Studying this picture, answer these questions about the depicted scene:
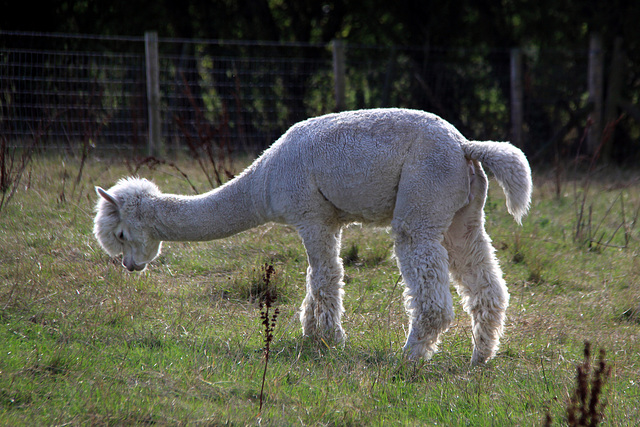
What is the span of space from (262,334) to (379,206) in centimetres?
113

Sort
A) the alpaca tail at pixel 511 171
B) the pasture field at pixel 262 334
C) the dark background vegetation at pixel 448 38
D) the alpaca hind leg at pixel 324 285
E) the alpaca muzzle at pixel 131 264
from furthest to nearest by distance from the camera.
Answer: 1. the dark background vegetation at pixel 448 38
2. the alpaca muzzle at pixel 131 264
3. the alpaca hind leg at pixel 324 285
4. the alpaca tail at pixel 511 171
5. the pasture field at pixel 262 334

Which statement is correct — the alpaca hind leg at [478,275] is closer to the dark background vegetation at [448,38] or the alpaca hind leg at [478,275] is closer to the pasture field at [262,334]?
the pasture field at [262,334]

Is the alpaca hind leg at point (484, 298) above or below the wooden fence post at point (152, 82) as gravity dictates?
below

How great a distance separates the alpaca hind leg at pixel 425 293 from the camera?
3.69m

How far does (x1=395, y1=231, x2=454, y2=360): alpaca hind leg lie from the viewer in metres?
3.69

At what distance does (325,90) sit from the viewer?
33.1ft

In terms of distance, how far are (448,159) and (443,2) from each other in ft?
31.9

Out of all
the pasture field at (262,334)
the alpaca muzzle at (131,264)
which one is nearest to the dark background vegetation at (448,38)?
the pasture field at (262,334)

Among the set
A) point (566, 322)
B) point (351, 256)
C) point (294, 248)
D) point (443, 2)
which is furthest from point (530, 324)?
point (443, 2)

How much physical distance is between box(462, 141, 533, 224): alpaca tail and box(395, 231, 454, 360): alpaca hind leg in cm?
51

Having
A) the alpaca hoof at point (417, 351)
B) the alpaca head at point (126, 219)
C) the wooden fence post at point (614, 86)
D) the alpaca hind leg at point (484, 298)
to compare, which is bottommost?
the alpaca hoof at point (417, 351)

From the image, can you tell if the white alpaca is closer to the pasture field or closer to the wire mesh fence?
the pasture field

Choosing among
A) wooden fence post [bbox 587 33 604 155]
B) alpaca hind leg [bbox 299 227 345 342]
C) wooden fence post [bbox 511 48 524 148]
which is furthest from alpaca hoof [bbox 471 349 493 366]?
wooden fence post [bbox 587 33 604 155]

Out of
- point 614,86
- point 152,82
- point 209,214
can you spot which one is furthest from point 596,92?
point 209,214
